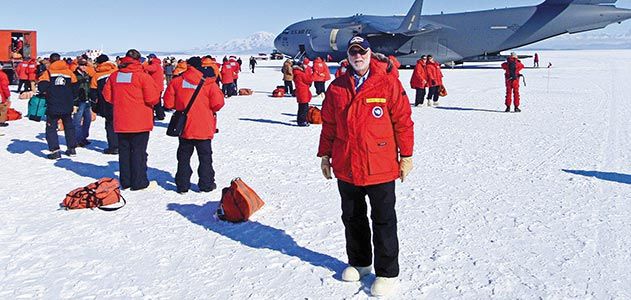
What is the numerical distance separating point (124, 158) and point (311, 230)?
2.95 m

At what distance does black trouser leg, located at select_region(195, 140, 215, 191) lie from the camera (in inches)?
245

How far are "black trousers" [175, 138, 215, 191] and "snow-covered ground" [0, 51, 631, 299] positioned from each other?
169mm

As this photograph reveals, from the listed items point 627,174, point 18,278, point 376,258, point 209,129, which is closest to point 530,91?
point 627,174

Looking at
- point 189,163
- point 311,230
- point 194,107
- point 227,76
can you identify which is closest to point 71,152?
point 189,163

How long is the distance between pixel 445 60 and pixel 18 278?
3892cm

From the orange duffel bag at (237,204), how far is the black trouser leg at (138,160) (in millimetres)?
1664

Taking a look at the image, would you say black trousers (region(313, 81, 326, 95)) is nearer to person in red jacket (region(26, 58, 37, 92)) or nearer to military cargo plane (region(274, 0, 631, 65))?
person in red jacket (region(26, 58, 37, 92))

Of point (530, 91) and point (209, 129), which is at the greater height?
point (530, 91)

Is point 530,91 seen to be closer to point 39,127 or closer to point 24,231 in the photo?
Answer: point 39,127

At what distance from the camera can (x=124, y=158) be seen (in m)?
6.46

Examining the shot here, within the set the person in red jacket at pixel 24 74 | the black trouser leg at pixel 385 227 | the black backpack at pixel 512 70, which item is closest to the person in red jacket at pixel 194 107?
the black trouser leg at pixel 385 227

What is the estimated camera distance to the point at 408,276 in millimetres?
3971

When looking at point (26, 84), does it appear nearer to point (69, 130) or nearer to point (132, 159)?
point (69, 130)

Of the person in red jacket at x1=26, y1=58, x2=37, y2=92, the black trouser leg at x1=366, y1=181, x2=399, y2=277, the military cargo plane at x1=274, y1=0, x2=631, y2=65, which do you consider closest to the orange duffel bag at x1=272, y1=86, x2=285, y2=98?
the person in red jacket at x1=26, y1=58, x2=37, y2=92
